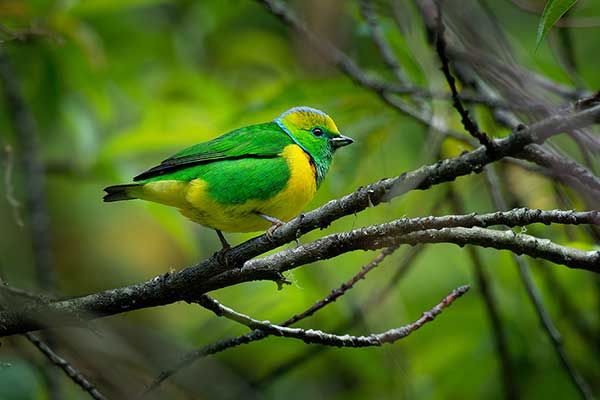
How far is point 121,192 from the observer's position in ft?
13.2

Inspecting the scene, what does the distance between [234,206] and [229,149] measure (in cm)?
50

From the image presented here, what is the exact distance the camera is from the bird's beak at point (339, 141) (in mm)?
4301

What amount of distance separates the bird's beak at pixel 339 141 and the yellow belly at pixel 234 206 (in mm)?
404

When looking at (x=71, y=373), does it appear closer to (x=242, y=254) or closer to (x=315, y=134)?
(x=242, y=254)

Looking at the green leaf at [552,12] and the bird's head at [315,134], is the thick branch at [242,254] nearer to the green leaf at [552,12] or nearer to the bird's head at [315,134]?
the green leaf at [552,12]

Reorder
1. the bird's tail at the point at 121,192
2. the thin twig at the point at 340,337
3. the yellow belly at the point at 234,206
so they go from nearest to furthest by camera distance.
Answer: the thin twig at the point at 340,337, the yellow belly at the point at 234,206, the bird's tail at the point at 121,192

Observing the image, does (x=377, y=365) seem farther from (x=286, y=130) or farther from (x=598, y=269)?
(x=598, y=269)

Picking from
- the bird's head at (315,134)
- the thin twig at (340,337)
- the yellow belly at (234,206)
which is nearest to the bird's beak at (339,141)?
the bird's head at (315,134)

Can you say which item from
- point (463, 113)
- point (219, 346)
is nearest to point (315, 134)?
point (219, 346)

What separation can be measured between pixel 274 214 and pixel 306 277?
3.67 ft

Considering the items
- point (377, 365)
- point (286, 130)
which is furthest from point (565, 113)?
point (377, 365)

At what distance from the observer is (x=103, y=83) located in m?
5.25

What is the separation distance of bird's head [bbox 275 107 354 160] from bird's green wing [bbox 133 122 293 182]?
0.42 feet

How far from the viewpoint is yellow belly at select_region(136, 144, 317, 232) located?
12.3 feet
